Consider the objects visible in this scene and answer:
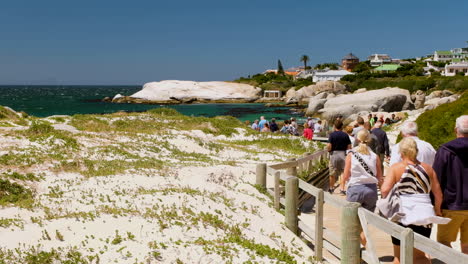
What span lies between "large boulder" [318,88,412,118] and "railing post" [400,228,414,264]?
4936 cm

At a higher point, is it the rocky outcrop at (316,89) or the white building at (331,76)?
the white building at (331,76)

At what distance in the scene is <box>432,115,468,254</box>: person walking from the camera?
6.44m

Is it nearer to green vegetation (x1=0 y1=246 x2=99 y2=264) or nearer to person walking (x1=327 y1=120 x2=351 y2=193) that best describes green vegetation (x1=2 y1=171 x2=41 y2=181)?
green vegetation (x1=0 y1=246 x2=99 y2=264)

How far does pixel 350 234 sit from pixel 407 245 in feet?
3.93

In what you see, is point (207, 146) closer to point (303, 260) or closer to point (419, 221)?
point (303, 260)

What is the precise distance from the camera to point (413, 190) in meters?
6.41

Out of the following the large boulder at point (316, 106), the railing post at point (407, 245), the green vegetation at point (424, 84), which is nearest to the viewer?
the railing post at point (407, 245)

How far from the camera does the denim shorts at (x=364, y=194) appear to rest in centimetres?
793

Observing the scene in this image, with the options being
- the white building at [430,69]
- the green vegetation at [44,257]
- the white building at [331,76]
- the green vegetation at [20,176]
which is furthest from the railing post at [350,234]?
the white building at [430,69]

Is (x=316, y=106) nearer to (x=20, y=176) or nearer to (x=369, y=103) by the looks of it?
(x=369, y=103)

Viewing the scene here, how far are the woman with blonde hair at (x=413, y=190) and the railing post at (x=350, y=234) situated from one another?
1.96ft

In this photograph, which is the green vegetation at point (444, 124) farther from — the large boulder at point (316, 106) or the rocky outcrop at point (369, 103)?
the large boulder at point (316, 106)

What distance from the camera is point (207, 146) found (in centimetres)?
2120

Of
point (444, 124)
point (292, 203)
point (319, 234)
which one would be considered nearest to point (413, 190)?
point (319, 234)
